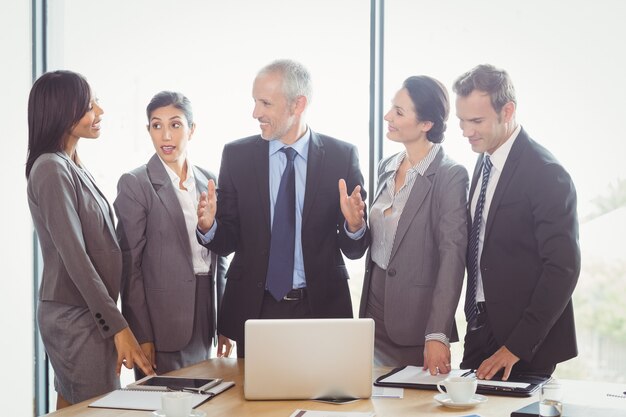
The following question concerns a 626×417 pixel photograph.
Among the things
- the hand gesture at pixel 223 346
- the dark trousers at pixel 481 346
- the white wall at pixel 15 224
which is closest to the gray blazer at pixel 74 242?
the hand gesture at pixel 223 346

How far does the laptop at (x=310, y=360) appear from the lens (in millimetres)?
2473

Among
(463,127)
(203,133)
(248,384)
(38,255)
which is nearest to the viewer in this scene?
(248,384)

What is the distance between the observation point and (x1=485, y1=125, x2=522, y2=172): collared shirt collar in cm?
317

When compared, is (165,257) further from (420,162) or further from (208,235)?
(420,162)

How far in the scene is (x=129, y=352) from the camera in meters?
3.23

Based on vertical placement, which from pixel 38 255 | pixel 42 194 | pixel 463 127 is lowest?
pixel 38 255

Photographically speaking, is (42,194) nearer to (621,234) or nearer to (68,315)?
(68,315)

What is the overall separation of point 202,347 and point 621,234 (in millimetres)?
2101

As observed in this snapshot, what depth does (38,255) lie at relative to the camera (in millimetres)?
5000

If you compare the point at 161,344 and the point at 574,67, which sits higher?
the point at 574,67

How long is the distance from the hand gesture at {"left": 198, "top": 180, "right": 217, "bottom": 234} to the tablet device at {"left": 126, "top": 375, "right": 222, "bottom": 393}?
0.81m

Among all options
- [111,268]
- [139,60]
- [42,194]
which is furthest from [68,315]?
[139,60]

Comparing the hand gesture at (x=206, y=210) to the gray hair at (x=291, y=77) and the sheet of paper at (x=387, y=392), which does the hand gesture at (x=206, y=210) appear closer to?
the gray hair at (x=291, y=77)

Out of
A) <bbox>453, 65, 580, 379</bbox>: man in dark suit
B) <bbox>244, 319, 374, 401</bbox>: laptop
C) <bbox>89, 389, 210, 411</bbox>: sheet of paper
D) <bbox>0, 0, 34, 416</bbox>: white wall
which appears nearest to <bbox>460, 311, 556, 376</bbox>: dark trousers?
<bbox>453, 65, 580, 379</bbox>: man in dark suit
